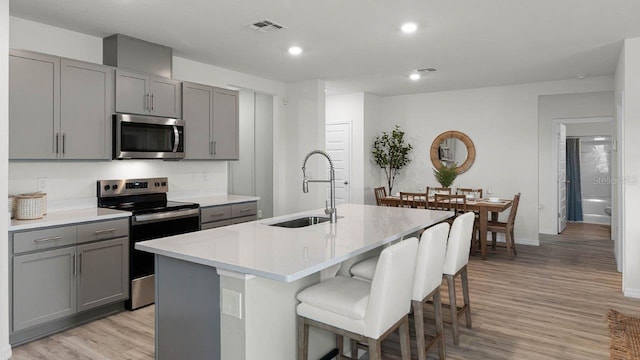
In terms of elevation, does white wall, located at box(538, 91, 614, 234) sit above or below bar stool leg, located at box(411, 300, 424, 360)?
above

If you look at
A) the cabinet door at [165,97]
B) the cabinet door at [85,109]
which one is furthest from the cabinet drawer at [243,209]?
the cabinet door at [85,109]

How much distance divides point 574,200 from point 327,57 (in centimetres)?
699

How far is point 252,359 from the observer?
6.51 feet

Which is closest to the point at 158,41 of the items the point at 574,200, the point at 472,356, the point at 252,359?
the point at 252,359

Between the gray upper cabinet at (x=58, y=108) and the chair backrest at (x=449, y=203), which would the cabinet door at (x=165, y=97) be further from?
the chair backrest at (x=449, y=203)

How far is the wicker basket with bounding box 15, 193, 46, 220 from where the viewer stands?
128 inches

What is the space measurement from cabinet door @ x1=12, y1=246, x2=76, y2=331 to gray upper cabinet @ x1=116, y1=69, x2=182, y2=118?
4.70 ft

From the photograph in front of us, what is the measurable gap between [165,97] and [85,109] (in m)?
0.83

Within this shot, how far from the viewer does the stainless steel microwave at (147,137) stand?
3865mm

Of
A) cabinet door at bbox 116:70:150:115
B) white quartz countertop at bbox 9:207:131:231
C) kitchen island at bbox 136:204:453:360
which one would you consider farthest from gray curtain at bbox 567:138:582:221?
white quartz countertop at bbox 9:207:131:231

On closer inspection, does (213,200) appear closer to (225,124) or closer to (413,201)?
(225,124)

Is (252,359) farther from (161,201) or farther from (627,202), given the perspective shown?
(627,202)

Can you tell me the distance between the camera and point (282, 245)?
2.28 metres

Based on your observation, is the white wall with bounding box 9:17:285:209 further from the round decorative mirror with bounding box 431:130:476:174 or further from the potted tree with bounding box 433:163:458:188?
the round decorative mirror with bounding box 431:130:476:174
